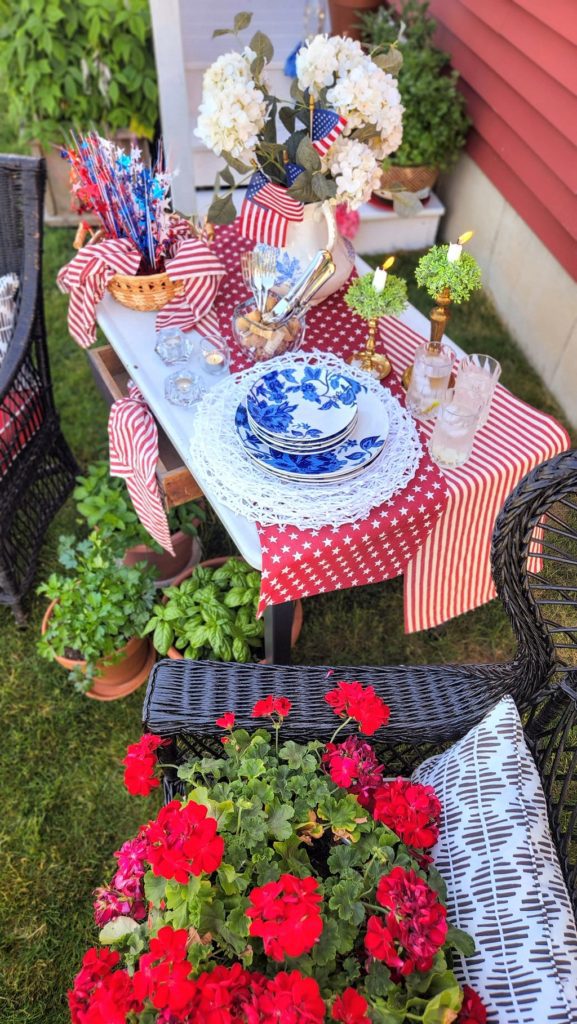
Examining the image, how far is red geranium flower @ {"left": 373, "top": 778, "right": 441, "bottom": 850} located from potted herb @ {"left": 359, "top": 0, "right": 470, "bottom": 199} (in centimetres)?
281

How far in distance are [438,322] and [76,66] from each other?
2.64m

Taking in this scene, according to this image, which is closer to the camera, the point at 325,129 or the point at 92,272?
the point at 325,129

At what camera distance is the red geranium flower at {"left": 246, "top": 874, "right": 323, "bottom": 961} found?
0.78m

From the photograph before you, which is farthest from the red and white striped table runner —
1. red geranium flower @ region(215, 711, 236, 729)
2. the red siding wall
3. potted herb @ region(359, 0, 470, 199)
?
potted herb @ region(359, 0, 470, 199)

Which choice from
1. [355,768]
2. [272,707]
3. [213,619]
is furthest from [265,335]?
[355,768]

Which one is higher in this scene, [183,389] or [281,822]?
[183,389]

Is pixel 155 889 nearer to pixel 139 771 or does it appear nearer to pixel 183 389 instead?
pixel 139 771

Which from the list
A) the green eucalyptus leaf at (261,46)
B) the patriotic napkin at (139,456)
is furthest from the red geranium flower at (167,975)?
the green eucalyptus leaf at (261,46)

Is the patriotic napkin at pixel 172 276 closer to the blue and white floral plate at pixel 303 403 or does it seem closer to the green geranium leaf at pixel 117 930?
the blue and white floral plate at pixel 303 403

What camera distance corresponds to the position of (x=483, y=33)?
3.09 m

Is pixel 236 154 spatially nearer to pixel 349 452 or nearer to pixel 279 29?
pixel 349 452

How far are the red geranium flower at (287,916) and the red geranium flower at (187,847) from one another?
73mm

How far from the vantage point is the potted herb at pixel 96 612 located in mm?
1807

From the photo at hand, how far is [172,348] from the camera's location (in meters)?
1.79
